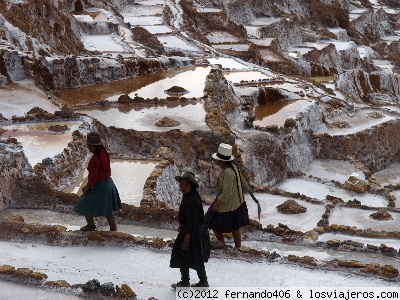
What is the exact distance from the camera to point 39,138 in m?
13.6

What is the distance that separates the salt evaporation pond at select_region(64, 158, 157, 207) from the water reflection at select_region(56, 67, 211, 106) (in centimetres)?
648

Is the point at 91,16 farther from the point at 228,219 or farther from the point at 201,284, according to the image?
the point at 201,284

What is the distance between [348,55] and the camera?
40.0 metres

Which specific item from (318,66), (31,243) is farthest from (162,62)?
(31,243)

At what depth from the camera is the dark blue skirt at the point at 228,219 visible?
782 centimetres

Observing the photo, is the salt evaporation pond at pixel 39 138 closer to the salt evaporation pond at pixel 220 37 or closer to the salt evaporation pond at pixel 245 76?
the salt evaporation pond at pixel 245 76

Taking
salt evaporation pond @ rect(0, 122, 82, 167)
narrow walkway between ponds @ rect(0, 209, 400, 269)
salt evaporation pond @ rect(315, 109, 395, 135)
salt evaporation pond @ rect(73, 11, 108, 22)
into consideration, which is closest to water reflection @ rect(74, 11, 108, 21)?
salt evaporation pond @ rect(73, 11, 108, 22)

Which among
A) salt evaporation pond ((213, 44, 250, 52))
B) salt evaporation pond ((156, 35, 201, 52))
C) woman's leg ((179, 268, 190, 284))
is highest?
salt evaporation pond ((156, 35, 201, 52))

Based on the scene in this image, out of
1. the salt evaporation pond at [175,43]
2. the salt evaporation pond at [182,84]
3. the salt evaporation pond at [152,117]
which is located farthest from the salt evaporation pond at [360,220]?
the salt evaporation pond at [175,43]

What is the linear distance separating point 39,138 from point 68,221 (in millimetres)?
4279

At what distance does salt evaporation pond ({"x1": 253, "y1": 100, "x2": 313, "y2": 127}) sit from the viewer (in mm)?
20156

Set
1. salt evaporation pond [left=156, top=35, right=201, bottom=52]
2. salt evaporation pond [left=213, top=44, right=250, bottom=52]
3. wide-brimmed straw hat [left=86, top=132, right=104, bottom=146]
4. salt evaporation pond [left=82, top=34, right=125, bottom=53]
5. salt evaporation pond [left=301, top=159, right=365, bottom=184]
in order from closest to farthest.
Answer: wide-brimmed straw hat [left=86, top=132, right=104, bottom=146], salt evaporation pond [left=301, top=159, right=365, bottom=184], salt evaporation pond [left=82, top=34, right=125, bottom=53], salt evaporation pond [left=156, top=35, right=201, bottom=52], salt evaporation pond [left=213, top=44, right=250, bottom=52]

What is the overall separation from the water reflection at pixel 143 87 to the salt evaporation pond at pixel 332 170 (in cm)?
464

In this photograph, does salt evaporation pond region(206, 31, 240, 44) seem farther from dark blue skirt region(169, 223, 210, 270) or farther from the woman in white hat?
dark blue skirt region(169, 223, 210, 270)
